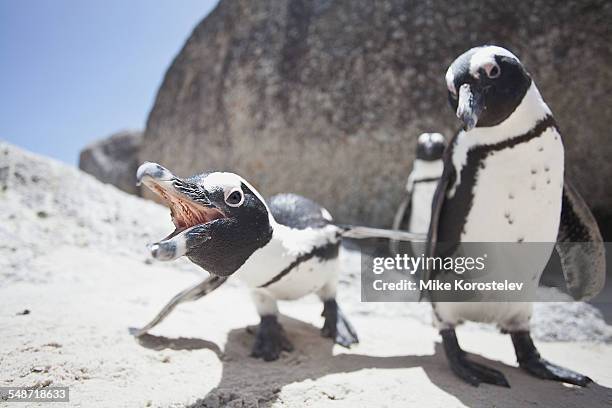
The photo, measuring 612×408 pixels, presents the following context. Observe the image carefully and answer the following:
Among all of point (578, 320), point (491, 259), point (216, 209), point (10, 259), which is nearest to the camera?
point (216, 209)

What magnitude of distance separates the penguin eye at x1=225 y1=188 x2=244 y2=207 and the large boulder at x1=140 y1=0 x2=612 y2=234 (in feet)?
8.78

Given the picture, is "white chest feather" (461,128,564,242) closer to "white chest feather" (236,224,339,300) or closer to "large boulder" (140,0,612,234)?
"white chest feather" (236,224,339,300)

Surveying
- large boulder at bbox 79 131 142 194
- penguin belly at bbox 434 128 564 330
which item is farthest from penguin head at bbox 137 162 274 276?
large boulder at bbox 79 131 142 194

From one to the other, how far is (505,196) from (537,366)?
0.56m

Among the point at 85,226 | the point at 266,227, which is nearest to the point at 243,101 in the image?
the point at 85,226

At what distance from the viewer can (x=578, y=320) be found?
2057 mm

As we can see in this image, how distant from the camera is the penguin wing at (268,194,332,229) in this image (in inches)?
60.1

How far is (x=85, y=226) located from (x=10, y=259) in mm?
613

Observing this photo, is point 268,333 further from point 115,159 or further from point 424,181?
point 115,159

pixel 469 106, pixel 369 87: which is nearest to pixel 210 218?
pixel 469 106

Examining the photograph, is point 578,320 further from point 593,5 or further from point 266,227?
point 593,5

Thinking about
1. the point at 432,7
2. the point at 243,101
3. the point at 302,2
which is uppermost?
the point at 302,2

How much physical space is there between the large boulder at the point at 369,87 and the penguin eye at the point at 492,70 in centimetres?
234

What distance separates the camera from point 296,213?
1587 mm
